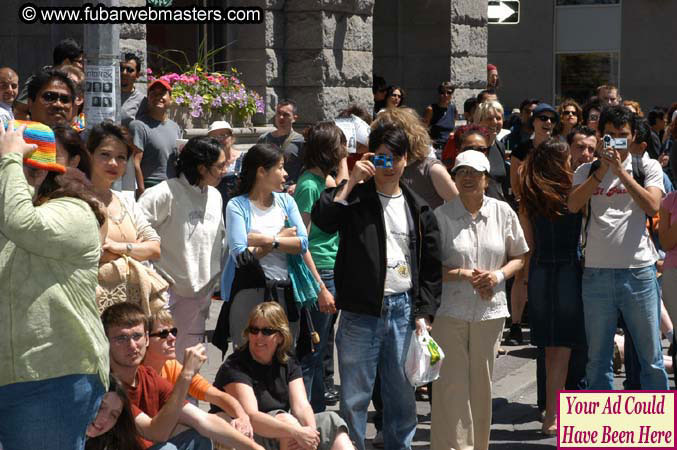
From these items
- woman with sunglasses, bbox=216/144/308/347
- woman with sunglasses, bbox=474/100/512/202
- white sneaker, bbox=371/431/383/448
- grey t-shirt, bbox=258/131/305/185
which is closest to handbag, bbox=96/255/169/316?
woman with sunglasses, bbox=216/144/308/347

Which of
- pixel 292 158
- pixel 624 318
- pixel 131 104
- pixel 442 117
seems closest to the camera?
pixel 624 318

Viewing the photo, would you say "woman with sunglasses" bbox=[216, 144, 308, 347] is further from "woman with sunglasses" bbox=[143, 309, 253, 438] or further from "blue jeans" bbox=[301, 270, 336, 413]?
"woman with sunglasses" bbox=[143, 309, 253, 438]

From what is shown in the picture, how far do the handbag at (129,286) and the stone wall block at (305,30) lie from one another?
25.9ft

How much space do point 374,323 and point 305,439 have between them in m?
0.83

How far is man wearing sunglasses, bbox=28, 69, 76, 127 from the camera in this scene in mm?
7195

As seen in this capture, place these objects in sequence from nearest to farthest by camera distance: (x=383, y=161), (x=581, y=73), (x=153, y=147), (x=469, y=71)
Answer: (x=383, y=161)
(x=153, y=147)
(x=469, y=71)
(x=581, y=73)

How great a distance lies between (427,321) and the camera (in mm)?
6723

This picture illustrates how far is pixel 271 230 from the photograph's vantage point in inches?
283

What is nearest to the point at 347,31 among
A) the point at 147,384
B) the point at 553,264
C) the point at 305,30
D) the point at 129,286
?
the point at 305,30

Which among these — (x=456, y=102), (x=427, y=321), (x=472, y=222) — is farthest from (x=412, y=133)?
(x=456, y=102)

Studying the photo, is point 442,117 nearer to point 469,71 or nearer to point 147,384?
point 469,71

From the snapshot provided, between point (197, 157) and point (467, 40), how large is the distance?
35.0 ft

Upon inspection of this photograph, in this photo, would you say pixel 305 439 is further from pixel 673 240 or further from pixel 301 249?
pixel 673 240

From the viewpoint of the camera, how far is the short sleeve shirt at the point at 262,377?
6.23 m
